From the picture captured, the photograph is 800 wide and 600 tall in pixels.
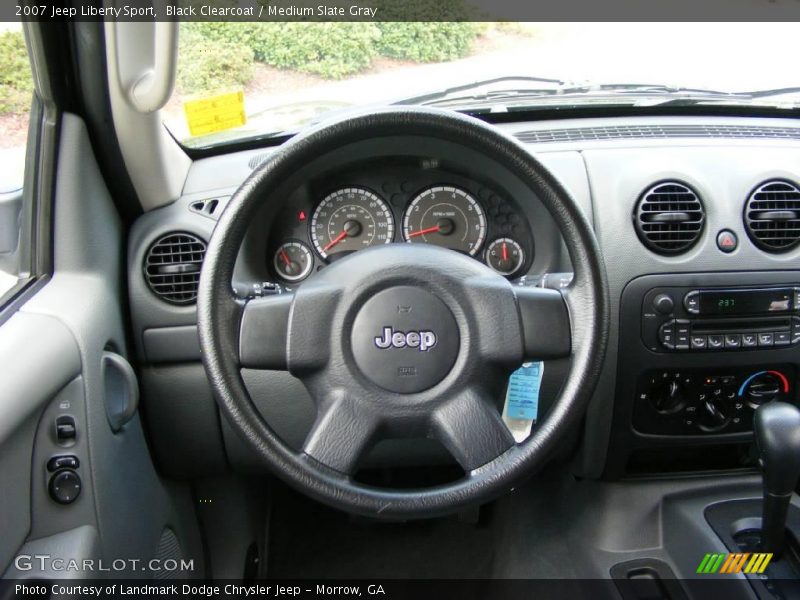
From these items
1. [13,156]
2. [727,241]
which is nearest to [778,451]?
[727,241]

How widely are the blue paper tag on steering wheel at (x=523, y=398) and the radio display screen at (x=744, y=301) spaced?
651 mm

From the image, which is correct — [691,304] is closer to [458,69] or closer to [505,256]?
[505,256]

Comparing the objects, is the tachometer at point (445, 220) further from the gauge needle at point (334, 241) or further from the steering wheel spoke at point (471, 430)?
the steering wheel spoke at point (471, 430)

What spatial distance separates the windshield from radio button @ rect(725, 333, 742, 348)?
0.71 m

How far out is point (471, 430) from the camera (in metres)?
1.29

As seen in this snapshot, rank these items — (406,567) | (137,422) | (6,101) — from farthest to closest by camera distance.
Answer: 1. (406,567)
2. (137,422)
3. (6,101)

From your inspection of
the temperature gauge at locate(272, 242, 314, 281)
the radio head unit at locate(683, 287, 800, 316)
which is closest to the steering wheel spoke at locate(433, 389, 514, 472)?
the temperature gauge at locate(272, 242, 314, 281)

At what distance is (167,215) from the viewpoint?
5.87ft

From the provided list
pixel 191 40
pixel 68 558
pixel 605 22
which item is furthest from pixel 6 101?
pixel 605 22

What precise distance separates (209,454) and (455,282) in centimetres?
98

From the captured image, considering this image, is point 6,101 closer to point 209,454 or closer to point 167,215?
point 167,215

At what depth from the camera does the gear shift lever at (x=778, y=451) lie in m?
1.59

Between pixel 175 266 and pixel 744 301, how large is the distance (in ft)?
4.79

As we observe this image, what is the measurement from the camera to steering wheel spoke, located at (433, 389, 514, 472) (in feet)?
4.17
